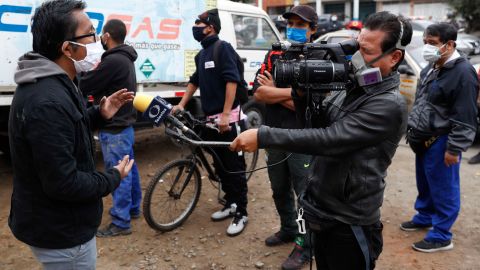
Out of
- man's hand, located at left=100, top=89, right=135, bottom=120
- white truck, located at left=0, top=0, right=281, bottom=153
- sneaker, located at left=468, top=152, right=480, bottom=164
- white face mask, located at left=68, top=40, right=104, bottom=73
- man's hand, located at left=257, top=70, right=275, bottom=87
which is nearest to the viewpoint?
white face mask, located at left=68, top=40, right=104, bottom=73

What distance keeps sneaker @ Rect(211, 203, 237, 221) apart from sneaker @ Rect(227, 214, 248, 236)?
14cm

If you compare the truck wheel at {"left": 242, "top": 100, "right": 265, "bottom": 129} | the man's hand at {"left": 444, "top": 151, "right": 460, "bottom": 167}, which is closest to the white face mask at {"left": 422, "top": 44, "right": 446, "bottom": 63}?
the man's hand at {"left": 444, "top": 151, "right": 460, "bottom": 167}

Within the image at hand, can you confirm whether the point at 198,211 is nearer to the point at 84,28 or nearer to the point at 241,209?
the point at 241,209

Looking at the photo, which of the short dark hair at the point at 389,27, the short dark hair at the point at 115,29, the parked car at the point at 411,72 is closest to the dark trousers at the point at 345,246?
the short dark hair at the point at 389,27

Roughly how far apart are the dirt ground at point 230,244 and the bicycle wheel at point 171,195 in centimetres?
Answer: 12

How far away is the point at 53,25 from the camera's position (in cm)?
167

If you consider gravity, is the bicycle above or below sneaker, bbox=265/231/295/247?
above

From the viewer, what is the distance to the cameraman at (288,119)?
111 inches

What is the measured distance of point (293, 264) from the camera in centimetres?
313

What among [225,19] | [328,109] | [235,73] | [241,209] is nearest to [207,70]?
[235,73]

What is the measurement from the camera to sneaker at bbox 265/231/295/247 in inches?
139

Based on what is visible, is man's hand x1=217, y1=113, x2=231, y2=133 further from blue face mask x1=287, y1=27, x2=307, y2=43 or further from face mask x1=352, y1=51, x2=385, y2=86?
face mask x1=352, y1=51, x2=385, y2=86

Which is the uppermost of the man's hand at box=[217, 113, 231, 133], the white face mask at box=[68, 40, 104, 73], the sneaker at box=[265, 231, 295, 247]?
the white face mask at box=[68, 40, 104, 73]

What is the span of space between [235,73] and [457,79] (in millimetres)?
1765
